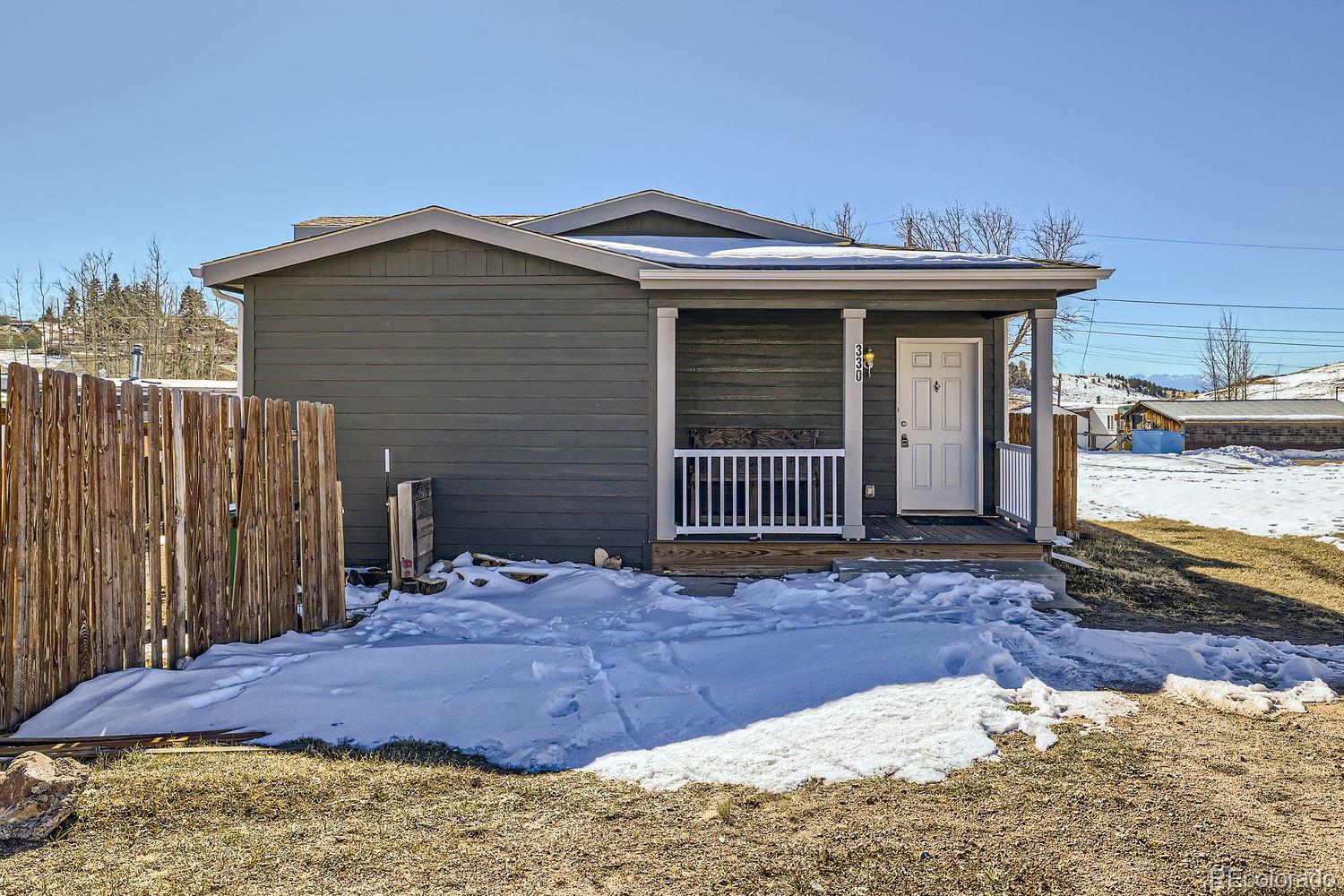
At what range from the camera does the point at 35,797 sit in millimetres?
2416

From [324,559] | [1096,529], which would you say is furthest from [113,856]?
[1096,529]

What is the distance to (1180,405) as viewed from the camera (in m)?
36.2

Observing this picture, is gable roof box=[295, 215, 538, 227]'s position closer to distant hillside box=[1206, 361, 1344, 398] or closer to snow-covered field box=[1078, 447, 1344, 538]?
snow-covered field box=[1078, 447, 1344, 538]

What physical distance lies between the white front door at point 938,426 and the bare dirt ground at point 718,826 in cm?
517

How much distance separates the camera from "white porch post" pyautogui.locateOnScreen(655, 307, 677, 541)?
670 cm

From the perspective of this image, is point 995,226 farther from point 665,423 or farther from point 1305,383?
point 1305,383

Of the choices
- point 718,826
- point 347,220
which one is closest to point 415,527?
point 718,826

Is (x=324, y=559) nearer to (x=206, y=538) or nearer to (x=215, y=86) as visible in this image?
(x=206, y=538)

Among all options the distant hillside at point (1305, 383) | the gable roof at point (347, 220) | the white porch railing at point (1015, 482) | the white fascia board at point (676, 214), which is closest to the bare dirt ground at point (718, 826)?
the white porch railing at point (1015, 482)

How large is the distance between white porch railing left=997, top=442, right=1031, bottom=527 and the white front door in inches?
17.3

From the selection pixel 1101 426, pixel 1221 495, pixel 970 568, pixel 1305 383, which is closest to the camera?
pixel 970 568

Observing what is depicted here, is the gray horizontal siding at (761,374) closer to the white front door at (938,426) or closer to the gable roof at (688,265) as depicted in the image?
the white front door at (938,426)

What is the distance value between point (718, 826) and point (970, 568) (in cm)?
461

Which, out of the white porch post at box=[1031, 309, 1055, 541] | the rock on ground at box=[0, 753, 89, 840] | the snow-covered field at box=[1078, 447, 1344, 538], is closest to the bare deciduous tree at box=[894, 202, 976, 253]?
the snow-covered field at box=[1078, 447, 1344, 538]
